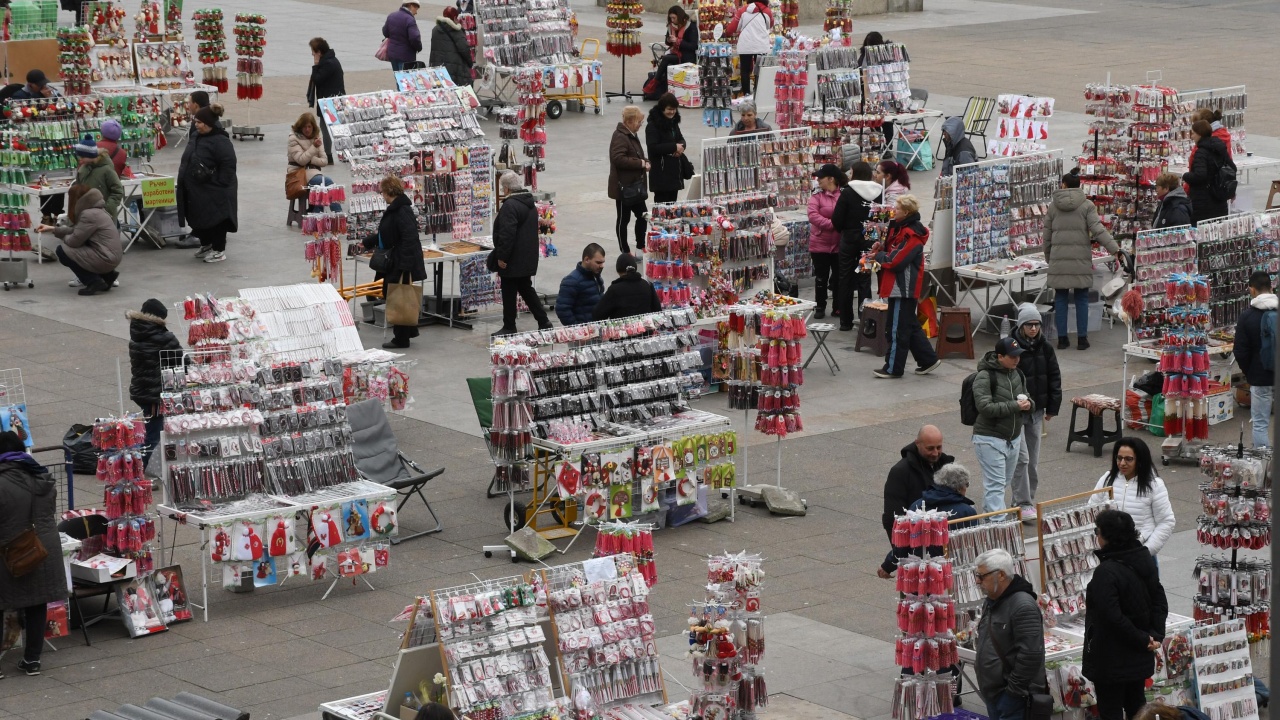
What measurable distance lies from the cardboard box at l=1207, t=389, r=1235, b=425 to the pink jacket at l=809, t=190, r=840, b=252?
14.8ft

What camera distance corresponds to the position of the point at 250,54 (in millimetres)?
30344

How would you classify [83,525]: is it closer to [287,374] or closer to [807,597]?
[287,374]

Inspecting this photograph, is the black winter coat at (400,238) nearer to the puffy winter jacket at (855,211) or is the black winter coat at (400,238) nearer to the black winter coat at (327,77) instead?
the puffy winter jacket at (855,211)

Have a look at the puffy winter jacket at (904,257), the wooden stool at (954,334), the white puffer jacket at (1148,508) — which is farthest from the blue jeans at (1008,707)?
the wooden stool at (954,334)

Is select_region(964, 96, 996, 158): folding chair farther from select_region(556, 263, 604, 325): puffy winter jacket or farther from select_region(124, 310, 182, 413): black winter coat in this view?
select_region(124, 310, 182, 413): black winter coat

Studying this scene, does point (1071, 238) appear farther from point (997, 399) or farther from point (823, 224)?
point (997, 399)

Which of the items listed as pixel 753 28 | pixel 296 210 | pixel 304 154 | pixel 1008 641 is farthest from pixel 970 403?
pixel 753 28

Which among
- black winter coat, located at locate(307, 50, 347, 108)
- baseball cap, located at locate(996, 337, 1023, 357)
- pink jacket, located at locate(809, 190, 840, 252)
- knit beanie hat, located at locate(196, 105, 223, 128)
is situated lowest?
baseball cap, located at locate(996, 337, 1023, 357)

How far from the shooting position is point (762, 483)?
1580 cm

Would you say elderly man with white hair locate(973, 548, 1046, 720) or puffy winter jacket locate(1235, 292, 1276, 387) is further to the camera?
puffy winter jacket locate(1235, 292, 1276, 387)

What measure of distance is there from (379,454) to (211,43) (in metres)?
18.0

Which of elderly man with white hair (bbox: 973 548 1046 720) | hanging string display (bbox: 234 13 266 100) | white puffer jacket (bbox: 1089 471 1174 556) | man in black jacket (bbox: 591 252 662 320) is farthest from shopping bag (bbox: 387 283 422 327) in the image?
hanging string display (bbox: 234 13 266 100)

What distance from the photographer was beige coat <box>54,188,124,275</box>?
68.9 feet

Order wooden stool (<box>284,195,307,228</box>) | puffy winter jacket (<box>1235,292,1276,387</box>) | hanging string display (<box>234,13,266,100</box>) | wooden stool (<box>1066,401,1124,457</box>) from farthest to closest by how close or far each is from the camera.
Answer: hanging string display (<box>234,13,266,100</box>), wooden stool (<box>284,195,307,228</box>), wooden stool (<box>1066,401,1124,457</box>), puffy winter jacket (<box>1235,292,1276,387</box>)
